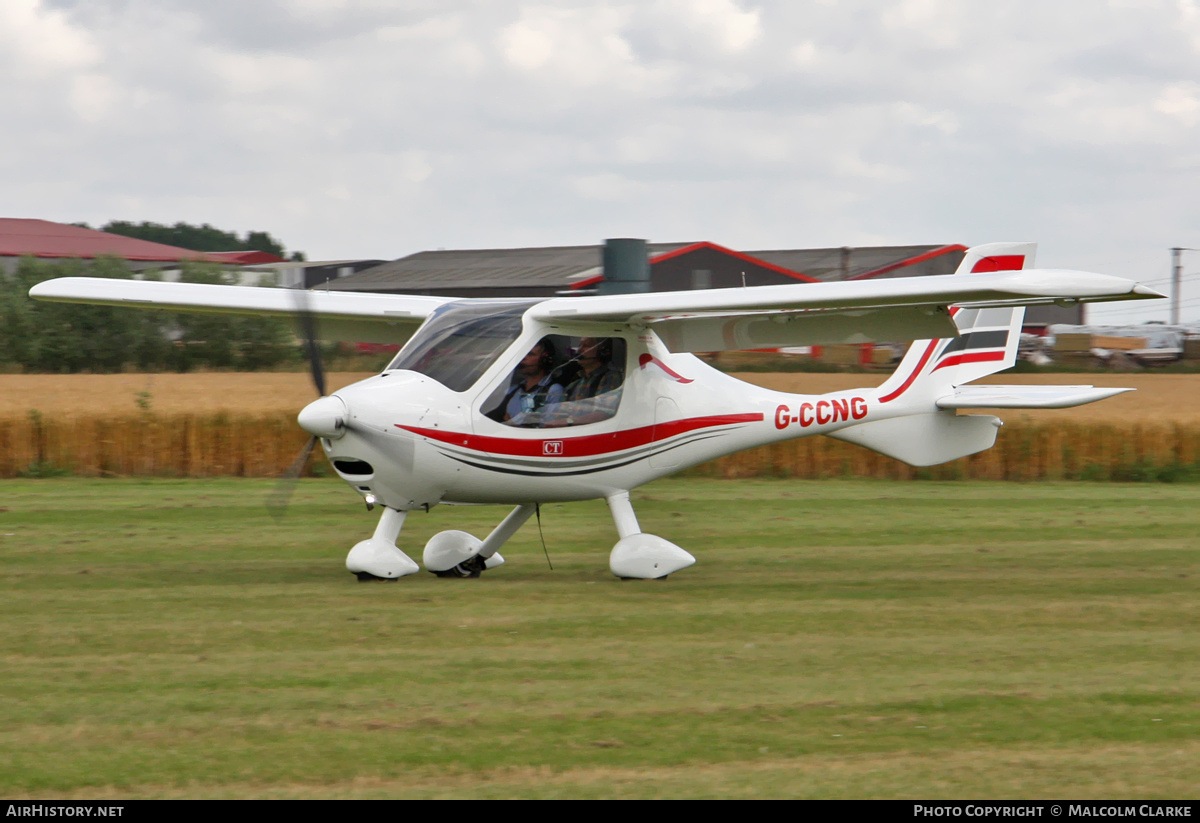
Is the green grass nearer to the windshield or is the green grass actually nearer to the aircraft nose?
the aircraft nose

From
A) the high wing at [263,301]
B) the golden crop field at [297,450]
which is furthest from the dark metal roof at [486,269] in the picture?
the high wing at [263,301]

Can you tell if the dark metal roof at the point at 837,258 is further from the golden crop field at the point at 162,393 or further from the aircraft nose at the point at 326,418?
the aircraft nose at the point at 326,418

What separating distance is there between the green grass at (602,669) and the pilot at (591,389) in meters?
1.38

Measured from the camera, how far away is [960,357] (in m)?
12.3

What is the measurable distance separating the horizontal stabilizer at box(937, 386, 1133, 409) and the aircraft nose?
20.2 ft

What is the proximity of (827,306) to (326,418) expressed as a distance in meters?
3.82

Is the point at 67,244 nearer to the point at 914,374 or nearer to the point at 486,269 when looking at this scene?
the point at 486,269

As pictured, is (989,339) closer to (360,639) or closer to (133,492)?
(360,639)

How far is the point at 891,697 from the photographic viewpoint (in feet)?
21.2

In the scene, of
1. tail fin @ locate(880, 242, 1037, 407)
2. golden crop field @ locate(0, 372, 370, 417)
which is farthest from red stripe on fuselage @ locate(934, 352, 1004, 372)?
golden crop field @ locate(0, 372, 370, 417)

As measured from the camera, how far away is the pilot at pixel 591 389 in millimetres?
9891

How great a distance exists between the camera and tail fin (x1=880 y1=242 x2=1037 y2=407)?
39.6ft

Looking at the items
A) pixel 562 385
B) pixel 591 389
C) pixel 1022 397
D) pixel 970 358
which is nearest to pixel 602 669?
pixel 562 385
